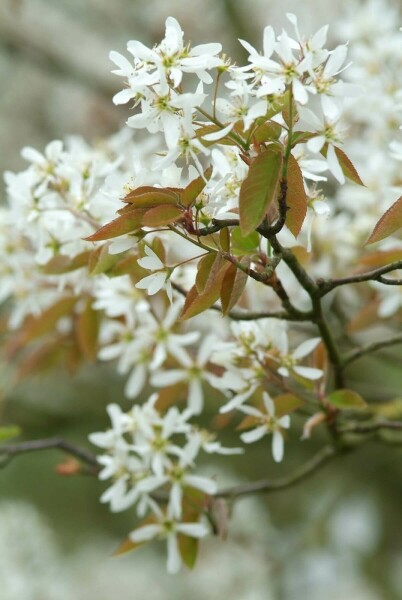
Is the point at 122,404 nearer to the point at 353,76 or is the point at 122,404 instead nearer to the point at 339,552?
the point at 339,552

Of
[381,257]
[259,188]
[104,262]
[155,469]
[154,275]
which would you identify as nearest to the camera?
[259,188]

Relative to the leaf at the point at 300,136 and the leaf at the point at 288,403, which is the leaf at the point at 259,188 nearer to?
the leaf at the point at 300,136

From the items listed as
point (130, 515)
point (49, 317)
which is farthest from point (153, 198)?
point (130, 515)

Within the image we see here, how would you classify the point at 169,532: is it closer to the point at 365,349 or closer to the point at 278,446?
the point at 278,446

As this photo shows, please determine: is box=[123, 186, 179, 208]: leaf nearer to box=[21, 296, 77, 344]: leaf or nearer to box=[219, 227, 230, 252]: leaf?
box=[219, 227, 230, 252]: leaf

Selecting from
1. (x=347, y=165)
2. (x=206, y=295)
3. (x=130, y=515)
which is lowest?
(x=130, y=515)

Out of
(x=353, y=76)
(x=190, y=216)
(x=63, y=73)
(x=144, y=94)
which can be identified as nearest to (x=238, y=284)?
(x=190, y=216)

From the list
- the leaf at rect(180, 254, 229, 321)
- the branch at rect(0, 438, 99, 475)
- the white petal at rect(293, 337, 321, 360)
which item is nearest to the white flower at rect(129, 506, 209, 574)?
the branch at rect(0, 438, 99, 475)
